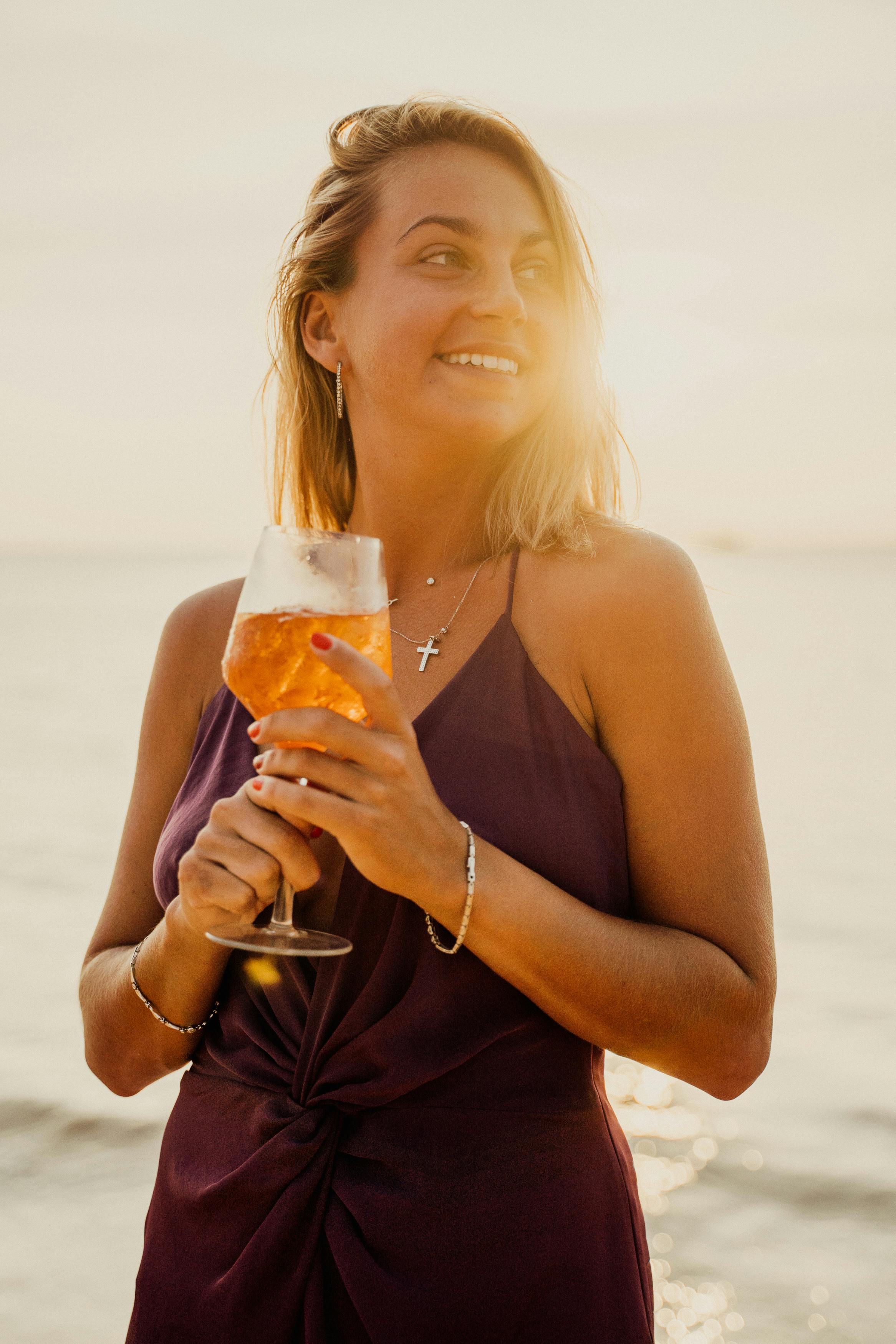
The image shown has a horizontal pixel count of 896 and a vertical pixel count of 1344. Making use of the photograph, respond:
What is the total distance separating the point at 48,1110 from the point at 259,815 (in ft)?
18.4

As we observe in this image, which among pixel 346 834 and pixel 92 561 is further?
pixel 92 561

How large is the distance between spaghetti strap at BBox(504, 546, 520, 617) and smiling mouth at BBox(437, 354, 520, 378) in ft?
1.32

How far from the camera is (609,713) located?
2.09 metres

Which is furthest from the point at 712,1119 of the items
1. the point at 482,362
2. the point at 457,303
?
the point at 457,303

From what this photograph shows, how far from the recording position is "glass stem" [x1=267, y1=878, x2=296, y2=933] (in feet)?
5.88

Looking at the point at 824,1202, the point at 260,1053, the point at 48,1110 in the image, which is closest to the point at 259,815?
the point at 260,1053

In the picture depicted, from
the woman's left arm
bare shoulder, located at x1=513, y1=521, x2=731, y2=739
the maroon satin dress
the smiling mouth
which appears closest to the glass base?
the woman's left arm

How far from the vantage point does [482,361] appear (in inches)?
95.4

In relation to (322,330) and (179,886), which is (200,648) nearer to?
(179,886)

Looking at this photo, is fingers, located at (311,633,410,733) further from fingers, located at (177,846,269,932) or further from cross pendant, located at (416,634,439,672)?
cross pendant, located at (416,634,439,672)

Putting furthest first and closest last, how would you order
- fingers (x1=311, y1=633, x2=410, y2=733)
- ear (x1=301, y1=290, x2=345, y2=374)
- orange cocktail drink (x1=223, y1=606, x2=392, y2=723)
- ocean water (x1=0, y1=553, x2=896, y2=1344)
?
ocean water (x1=0, y1=553, x2=896, y2=1344)
ear (x1=301, y1=290, x2=345, y2=374)
orange cocktail drink (x1=223, y1=606, x2=392, y2=723)
fingers (x1=311, y1=633, x2=410, y2=733)

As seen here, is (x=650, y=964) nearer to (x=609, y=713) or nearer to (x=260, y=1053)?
(x=609, y=713)

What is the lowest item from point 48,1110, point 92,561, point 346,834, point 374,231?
point 48,1110

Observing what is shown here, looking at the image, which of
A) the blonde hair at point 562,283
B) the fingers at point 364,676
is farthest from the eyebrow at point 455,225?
the fingers at point 364,676
